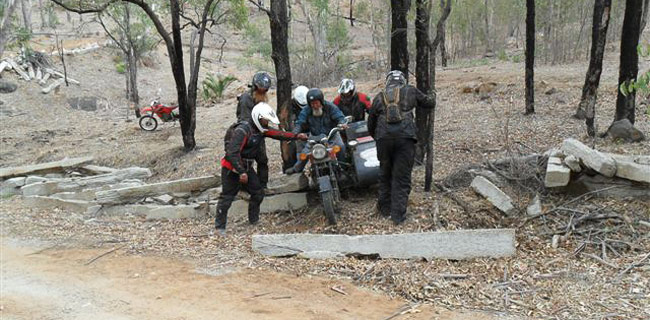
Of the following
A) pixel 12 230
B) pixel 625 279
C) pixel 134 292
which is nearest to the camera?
pixel 625 279

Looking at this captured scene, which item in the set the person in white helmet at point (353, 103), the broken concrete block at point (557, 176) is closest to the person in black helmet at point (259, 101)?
the person in white helmet at point (353, 103)

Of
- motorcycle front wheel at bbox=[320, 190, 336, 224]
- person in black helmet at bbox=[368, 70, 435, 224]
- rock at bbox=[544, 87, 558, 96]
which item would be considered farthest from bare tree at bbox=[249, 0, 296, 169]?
rock at bbox=[544, 87, 558, 96]

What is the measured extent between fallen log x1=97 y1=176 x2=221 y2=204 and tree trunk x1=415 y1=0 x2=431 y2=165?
129 inches

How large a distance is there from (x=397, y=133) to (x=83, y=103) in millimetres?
20527

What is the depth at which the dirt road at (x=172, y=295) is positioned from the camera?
4402 mm

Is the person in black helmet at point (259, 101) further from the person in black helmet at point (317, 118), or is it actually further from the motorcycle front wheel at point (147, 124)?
the motorcycle front wheel at point (147, 124)

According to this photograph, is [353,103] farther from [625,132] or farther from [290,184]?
[625,132]

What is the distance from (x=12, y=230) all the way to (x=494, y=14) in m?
25.3

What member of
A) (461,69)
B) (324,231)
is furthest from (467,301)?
(461,69)

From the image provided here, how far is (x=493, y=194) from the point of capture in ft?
21.2

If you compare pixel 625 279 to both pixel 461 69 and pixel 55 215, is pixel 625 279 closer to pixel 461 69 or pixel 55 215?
pixel 55 215

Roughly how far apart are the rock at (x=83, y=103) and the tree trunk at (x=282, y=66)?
1686 centimetres

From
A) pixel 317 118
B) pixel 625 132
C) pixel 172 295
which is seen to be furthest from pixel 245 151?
pixel 625 132

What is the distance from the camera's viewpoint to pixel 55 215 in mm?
8867
